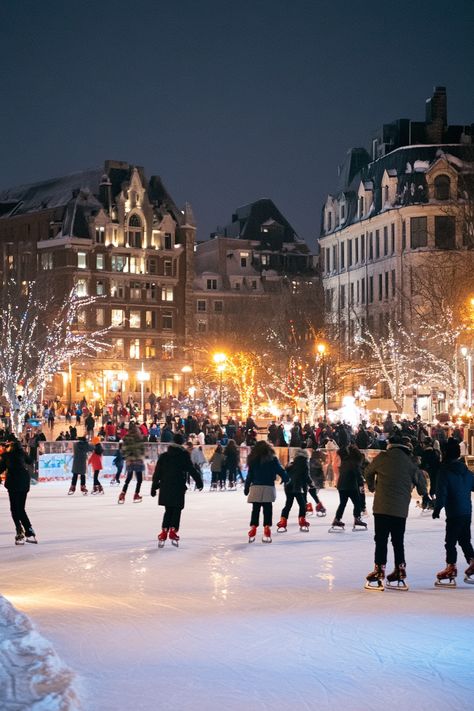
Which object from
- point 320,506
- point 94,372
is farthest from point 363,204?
point 320,506

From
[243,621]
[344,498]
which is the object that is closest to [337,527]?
[344,498]

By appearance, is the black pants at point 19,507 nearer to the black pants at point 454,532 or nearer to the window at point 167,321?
the black pants at point 454,532

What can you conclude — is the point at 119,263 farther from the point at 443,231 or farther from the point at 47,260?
the point at 443,231

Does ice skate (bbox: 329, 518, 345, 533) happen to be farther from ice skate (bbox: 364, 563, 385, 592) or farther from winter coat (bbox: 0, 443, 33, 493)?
ice skate (bbox: 364, 563, 385, 592)

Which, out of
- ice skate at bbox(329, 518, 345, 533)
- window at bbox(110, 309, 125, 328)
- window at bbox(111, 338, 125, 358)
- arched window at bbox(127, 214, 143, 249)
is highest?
arched window at bbox(127, 214, 143, 249)

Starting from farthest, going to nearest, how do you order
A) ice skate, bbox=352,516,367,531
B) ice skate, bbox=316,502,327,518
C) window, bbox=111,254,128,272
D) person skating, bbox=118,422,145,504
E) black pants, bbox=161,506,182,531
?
window, bbox=111,254,128,272 < person skating, bbox=118,422,145,504 < ice skate, bbox=316,502,327,518 < ice skate, bbox=352,516,367,531 < black pants, bbox=161,506,182,531

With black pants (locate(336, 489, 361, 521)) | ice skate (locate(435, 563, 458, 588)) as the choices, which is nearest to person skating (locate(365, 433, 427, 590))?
ice skate (locate(435, 563, 458, 588))

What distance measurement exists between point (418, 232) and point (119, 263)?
1074 inches

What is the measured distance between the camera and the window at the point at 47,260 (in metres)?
92.3

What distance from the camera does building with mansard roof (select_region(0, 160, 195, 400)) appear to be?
299 ft

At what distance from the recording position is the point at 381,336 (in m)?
65.3

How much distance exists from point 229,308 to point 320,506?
6792cm

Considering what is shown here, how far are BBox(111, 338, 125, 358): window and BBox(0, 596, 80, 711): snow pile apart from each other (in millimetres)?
80423

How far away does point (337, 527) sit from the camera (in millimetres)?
20312
